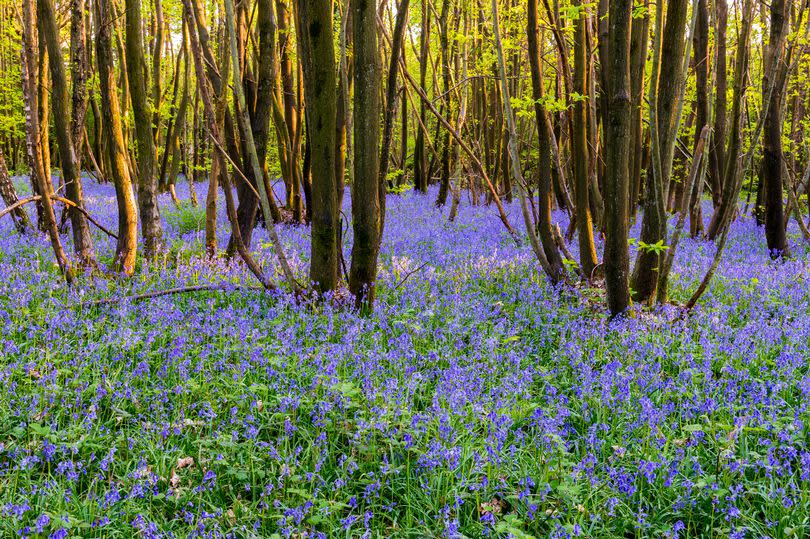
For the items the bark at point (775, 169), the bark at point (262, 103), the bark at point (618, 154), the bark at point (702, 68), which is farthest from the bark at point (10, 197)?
the bark at point (775, 169)

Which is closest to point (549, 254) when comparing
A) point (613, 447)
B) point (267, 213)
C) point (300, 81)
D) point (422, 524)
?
point (267, 213)

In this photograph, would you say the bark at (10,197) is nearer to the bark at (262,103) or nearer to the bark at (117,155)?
the bark at (117,155)

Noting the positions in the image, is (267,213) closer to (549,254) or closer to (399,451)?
(399,451)

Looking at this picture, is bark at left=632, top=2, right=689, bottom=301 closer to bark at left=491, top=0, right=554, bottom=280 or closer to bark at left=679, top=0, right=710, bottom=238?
bark at left=491, top=0, right=554, bottom=280

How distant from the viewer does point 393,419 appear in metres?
3.64

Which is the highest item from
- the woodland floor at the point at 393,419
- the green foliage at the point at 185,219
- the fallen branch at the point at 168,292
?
the green foliage at the point at 185,219

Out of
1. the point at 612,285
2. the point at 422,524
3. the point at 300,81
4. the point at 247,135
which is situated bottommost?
the point at 422,524

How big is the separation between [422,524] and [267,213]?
3781 mm

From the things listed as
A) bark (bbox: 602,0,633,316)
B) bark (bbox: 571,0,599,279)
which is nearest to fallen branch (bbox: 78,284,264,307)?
bark (bbox: 602,0,633,316)

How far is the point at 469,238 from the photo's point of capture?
36.0 feet

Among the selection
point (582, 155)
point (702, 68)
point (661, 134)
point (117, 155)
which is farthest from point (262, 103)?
point (702, 68)

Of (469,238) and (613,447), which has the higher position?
(469,238)

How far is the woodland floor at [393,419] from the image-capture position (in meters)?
2.94

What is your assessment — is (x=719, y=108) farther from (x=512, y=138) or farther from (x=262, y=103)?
(x=262, y=103)
